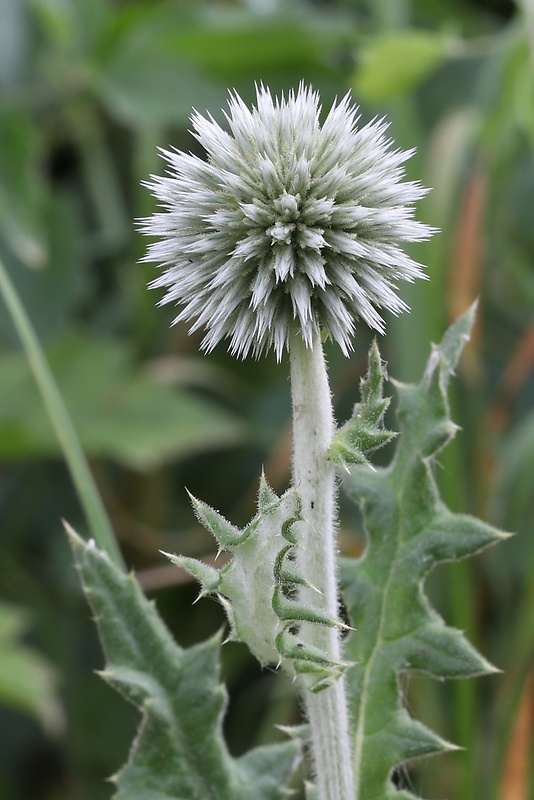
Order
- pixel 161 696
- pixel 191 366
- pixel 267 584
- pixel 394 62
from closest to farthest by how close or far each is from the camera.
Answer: pixel 267 584
pixel 161 696
pixel 394 62
pixel 191 366

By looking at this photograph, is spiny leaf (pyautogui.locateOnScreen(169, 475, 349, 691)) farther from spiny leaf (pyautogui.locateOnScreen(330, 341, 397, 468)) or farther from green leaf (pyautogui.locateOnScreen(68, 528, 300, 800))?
green leaf (pyautogui.locateOnScreen(68, 528, 300, 800))

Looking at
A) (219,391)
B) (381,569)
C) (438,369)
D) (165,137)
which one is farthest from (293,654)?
(165,137)

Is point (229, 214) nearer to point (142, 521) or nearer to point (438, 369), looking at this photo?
point (438, 369)

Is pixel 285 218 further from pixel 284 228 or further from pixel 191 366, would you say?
pixel 191 366

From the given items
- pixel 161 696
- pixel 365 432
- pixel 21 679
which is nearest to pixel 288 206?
pixel 365 432

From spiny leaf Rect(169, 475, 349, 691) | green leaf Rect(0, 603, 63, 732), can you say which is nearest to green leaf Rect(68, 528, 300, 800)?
spiny leaf Rect(169, 475, 349, 691)
